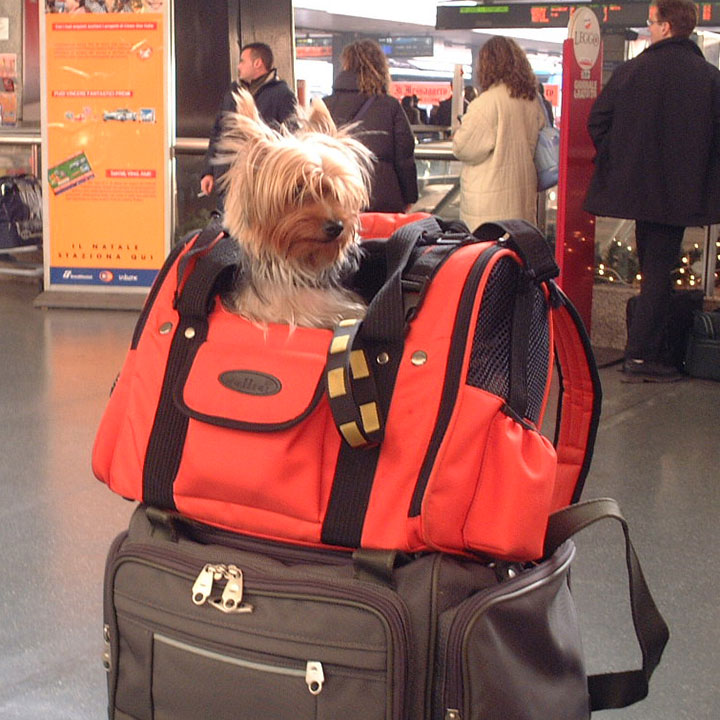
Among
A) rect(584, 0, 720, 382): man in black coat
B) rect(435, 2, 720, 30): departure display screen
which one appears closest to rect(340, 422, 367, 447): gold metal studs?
rect(584, 0, 720, 382): man in black coat

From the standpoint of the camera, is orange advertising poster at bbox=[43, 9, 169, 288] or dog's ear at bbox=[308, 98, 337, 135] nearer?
dog's ear at bbox=[308, 98, 337, 135]

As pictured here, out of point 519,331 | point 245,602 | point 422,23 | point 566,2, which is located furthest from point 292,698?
point 422,23

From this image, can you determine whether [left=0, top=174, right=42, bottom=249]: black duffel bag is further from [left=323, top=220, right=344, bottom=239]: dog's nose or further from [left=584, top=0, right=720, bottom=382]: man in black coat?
[left=323, top=220, right=344, bottom=239]: dog's nose

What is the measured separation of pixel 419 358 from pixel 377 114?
13.3 ft

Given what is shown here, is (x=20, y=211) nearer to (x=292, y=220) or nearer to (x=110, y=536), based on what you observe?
(x=110, y=536)

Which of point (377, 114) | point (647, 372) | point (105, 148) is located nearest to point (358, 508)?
point (647, 372)

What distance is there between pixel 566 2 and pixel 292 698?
1357 cm

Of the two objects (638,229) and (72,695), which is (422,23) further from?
(72,695)

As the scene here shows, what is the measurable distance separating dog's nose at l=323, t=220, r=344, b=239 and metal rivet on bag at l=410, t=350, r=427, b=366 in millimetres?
372

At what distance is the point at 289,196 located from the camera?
168 cm

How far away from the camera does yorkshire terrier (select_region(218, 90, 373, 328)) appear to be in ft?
5.37

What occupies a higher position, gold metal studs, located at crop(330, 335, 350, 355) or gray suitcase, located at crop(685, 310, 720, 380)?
gold metal studs, located at crop(330, 335, 350, 355)

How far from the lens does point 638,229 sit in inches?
193

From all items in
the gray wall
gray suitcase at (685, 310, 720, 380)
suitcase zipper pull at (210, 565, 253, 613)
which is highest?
the gray wall
